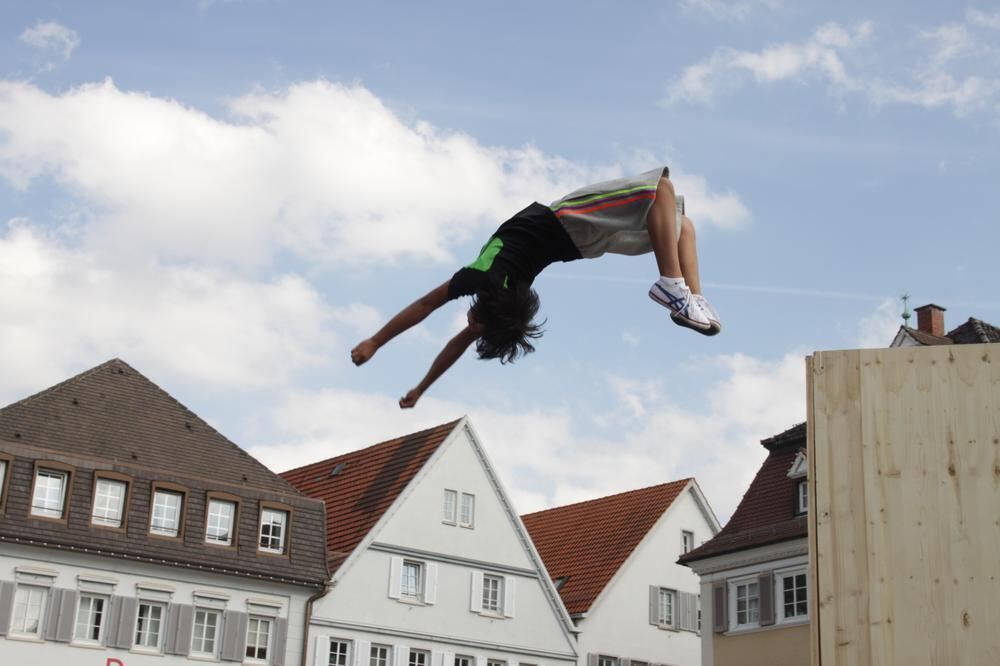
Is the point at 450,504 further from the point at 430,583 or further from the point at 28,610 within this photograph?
the point at 28,610

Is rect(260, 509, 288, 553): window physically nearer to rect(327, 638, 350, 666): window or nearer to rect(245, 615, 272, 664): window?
rect(245, 615, 272, 664): window

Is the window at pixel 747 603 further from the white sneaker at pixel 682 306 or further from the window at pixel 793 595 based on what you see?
the white sneaker at pixel 682 306

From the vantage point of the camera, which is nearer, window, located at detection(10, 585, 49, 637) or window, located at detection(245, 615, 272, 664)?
window, located at detection(10, 585, 49, 637)

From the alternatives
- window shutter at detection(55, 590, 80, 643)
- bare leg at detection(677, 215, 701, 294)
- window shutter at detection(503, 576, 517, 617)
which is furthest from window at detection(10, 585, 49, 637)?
bare leg at detection(677, 215, 701, 294)

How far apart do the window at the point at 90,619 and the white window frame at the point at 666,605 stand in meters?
15.6

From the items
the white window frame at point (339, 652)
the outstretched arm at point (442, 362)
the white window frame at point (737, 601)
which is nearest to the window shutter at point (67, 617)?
the white window frame at point (339, 652)

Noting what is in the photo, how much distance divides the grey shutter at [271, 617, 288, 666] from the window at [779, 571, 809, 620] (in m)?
11.4

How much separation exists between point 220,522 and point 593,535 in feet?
43.6

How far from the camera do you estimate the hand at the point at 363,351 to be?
767 cm

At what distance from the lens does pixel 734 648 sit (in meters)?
32.4

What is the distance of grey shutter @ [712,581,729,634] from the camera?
108ft

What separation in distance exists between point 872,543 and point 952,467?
599 mm

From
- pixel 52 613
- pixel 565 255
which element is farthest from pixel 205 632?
pixel 565 255

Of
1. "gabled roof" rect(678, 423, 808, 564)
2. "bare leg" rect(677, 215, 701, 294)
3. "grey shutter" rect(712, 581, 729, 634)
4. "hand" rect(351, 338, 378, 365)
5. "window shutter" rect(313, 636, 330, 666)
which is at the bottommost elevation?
"hand" rect(351, 338, 378, 365)
